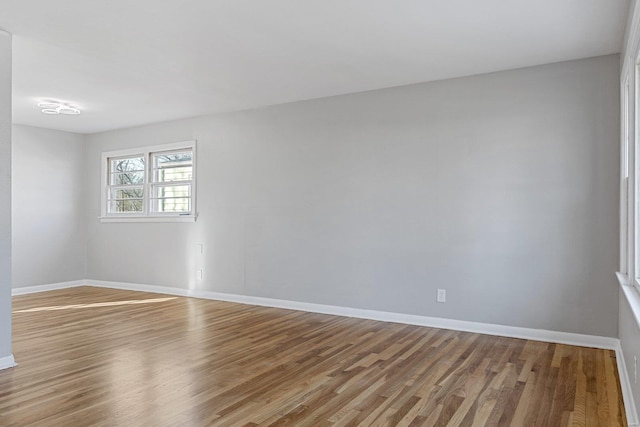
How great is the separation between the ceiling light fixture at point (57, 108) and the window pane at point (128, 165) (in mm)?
1265

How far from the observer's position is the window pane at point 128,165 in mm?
6907

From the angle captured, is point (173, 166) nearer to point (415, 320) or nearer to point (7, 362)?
point (7, 362)

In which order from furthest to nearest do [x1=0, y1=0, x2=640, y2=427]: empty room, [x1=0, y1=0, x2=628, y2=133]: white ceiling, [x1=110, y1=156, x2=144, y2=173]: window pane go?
[x1=110, y1=156, x2=144, y2=173]: window pane, [x1=0, y1=0, x2=628, y2=133]: white ceiling, [x1=0, y1=0, x2=640, y2=427]: empty room

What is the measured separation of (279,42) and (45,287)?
18.6 ft

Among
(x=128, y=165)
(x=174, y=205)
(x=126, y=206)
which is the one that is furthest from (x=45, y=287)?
(x=174, y=205)

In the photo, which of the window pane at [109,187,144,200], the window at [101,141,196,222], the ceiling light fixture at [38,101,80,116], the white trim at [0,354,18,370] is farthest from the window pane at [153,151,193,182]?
the white trim at [0,354,18,370]

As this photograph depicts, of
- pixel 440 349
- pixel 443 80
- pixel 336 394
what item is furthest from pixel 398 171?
pixel 336 394

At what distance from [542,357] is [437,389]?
1.18 meters

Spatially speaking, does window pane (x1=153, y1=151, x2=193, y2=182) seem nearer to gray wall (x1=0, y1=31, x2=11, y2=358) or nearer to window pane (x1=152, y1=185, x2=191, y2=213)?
window pane (x1=152, y1=185, x2=191, y2=213)

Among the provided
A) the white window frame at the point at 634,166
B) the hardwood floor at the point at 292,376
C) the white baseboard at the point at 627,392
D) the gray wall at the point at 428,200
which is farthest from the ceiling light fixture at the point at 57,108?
the white baseboard at the point at 627,392

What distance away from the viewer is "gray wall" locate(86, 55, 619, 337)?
12.5 feet

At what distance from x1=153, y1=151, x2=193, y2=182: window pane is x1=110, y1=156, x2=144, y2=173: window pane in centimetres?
33

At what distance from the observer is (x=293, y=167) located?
17.6ft

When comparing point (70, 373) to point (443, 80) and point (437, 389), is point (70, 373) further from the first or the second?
point (443, 80)
